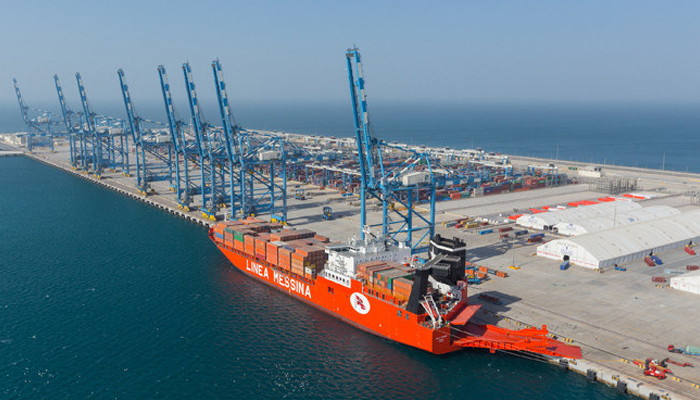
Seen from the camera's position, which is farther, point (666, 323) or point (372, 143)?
point (372, 143)

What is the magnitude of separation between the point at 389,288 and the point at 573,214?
2178 inches

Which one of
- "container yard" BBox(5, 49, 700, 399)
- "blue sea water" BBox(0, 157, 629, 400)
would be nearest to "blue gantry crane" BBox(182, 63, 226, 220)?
"container yard" BBox(5, 49, 700, 399)

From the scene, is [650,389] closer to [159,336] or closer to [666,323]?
[666,323]

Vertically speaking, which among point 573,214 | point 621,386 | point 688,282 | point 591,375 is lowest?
point 621,386

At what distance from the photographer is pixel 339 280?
179 feet

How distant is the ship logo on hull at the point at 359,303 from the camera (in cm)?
5147

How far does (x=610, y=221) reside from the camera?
86.7 meters

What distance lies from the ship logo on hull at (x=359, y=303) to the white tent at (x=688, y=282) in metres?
35.8

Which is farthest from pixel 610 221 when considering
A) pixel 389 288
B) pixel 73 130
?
pixel 73 130

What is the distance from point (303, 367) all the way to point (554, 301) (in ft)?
91.5

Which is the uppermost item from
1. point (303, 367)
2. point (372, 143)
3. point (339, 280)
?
point (372, 143)

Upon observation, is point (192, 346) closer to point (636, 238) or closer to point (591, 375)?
point (591, 375)

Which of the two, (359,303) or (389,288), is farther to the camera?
(359,303)

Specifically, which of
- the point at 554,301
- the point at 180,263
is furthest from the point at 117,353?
the point at 554,301
